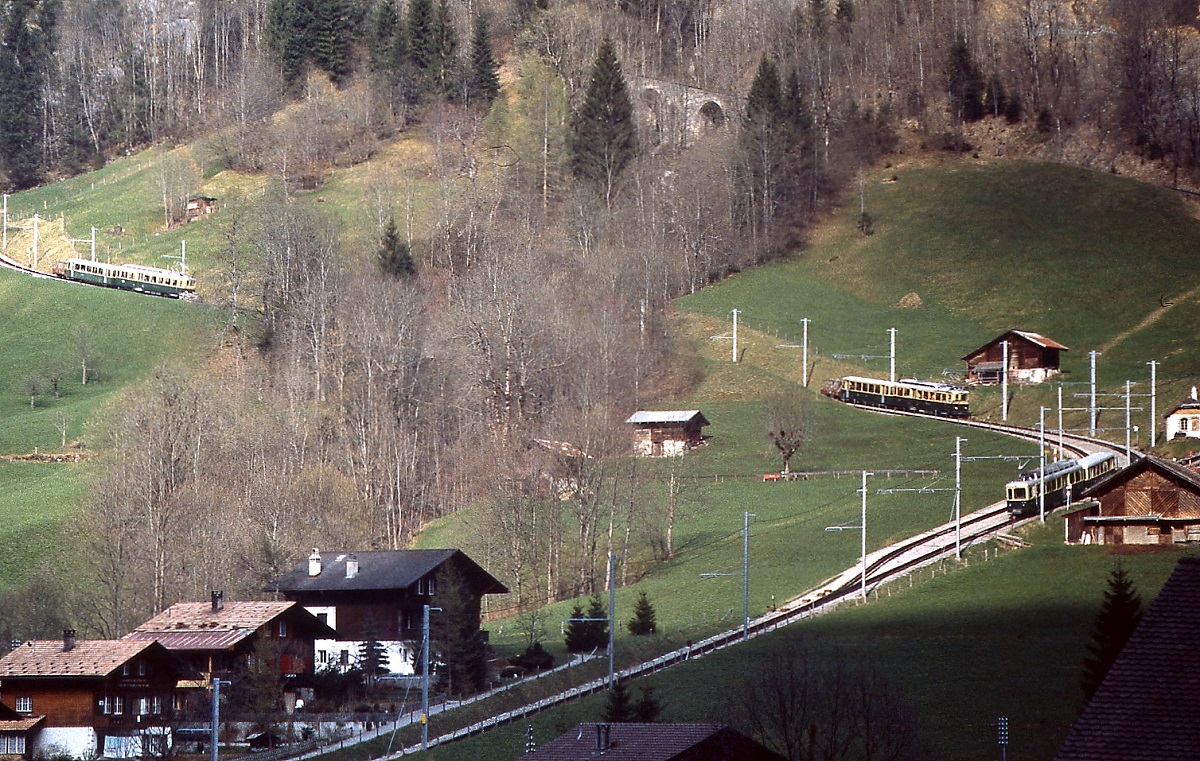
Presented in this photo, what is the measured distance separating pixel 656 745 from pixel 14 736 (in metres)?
31.3

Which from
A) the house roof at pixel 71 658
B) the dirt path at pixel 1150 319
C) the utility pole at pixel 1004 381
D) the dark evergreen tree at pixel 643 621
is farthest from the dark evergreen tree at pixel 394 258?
the house roof at pixel 71 658

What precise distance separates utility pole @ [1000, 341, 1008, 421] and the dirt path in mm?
6900

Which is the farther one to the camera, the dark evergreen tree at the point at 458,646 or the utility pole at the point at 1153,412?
the utility pole at the point at 1153,412

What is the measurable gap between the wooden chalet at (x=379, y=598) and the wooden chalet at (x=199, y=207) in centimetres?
7786

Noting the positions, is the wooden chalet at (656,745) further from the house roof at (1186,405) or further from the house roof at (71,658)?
the house roof at (1186,405)

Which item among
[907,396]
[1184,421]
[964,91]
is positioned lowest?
[1184,421]

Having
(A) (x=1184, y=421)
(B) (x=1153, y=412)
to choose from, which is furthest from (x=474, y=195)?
(A) (x=1184, y=421)

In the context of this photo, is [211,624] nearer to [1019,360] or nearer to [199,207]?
[1019,360]

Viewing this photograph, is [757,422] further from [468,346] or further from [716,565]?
[716,565]

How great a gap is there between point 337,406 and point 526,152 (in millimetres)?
43947

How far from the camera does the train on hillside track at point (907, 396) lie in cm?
10469

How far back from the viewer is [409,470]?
10000 centimetres

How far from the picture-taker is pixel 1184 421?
3644 inches

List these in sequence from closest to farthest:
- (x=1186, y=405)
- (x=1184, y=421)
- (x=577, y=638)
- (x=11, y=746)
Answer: (x=11, y=746)
(x=577, y=638)
(x=1184, y=421)
(x=1186, y=405)
